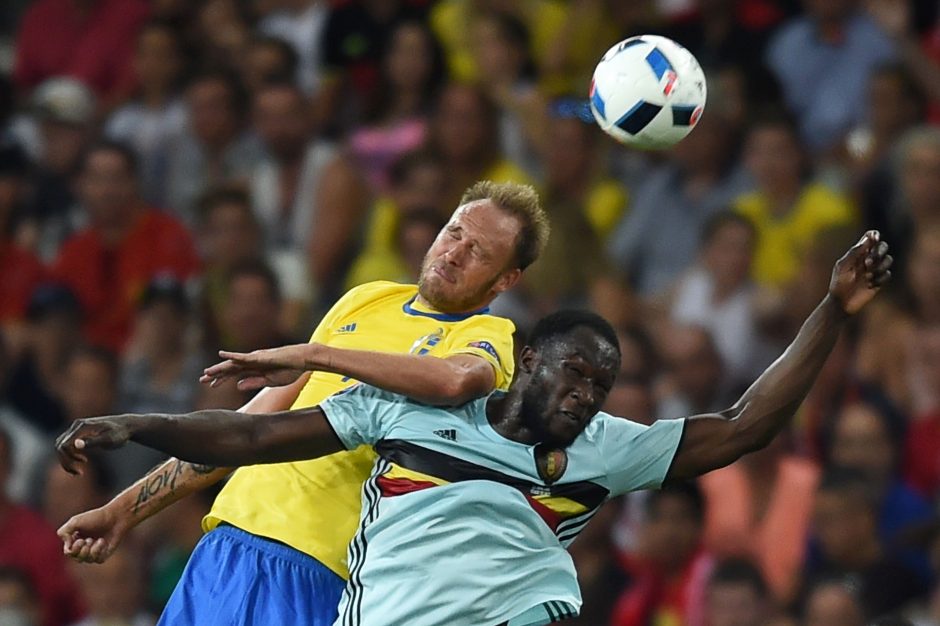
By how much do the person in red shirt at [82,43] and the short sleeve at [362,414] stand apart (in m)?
7.53

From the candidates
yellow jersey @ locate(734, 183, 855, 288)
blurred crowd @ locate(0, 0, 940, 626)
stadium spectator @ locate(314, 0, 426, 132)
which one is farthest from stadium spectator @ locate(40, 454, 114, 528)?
yellow jersey @ locate(734, 183, 855, 288)

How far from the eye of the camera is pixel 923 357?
8.60 m

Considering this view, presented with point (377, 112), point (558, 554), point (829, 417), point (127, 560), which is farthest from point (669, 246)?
point (558, 554)

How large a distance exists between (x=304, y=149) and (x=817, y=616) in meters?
4.65

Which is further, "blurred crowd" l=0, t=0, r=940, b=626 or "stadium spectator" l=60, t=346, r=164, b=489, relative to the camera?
"stadium spectator" l=60, t=346, r=164, b=489

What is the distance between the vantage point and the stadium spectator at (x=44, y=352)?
10.8 m

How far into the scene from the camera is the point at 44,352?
36.3 feet

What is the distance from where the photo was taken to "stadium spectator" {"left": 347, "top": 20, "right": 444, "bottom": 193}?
11.1 meters

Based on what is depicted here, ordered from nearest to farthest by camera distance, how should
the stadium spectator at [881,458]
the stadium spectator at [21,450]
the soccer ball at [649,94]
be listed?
1. the soccer ball at [649,94]
2. the stadium spectator at [881,458]
3. the stadium spectator at [21,450]

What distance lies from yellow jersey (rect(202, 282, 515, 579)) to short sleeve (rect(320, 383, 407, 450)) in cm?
23

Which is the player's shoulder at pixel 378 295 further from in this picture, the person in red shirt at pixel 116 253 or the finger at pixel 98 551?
the person in red shirt at pixel 116 253

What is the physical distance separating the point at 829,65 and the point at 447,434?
5.29 metres

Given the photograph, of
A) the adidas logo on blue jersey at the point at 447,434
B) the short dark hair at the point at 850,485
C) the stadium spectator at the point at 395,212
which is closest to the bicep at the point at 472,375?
the adidas logo on blue jersey at the point at 447,434

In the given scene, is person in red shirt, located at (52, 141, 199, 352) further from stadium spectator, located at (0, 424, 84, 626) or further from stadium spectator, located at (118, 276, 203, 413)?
stadium spectator, located at (0, 424, 84, 626)
